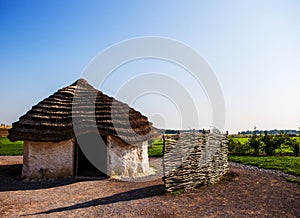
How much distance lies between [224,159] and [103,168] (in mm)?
6446

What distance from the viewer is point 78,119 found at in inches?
548

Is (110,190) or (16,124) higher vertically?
(16,124)

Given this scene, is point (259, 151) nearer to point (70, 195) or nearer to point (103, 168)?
point (103, 168)

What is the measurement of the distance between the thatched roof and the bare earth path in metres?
2.33

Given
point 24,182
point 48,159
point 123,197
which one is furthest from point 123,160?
point 24,182

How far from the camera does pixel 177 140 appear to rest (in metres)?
10.3

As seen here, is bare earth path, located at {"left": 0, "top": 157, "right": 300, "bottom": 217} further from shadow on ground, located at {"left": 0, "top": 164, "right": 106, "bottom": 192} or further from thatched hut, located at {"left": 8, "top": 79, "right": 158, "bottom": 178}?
thatched hut, located at {"left": 8, "top": 79, "right": 158, "bottom": 178}

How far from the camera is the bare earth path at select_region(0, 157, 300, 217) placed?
7719 millimetres

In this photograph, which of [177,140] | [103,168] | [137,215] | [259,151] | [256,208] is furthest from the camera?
[259,151]

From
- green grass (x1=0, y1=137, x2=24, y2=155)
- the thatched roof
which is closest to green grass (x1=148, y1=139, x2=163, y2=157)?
the thatched roof

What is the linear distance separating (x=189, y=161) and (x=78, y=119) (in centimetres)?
648

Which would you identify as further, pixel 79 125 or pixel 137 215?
pixel 79 125

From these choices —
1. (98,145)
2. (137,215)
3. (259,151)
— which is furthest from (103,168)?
(259,151)

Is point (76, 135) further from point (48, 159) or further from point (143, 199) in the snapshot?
point (143, 199)
